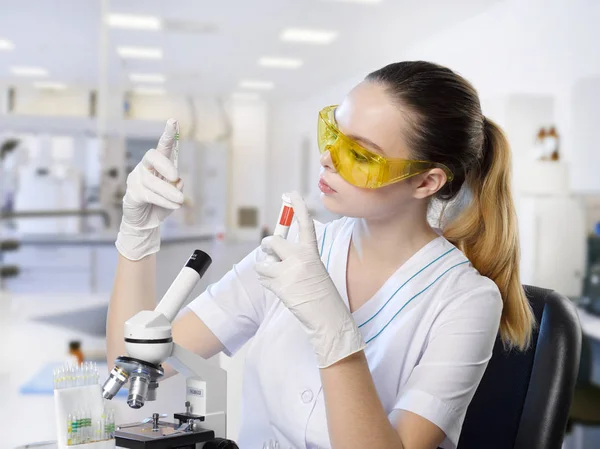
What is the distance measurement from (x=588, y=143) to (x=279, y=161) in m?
8.99

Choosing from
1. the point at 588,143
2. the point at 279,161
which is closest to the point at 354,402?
the point at 588,143

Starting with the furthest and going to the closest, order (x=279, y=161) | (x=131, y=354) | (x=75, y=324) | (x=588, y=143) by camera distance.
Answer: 1. (x=279, y=161)
2. (x=588, y=143)
3. (x=75, y=324)
4. (x=131, y=354)

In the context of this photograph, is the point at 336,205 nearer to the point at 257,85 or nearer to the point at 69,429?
the point at 69,429

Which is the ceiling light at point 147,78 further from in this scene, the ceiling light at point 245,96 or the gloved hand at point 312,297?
the gloved hand at point 312,297

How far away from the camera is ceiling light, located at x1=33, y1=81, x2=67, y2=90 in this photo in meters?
11.1

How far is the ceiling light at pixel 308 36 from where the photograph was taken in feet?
22.8

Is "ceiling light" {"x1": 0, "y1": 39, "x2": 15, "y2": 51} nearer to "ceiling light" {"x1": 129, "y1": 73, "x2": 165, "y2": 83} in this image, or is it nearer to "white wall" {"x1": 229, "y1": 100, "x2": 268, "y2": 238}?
"ceiling light" {"x1": 129, "y1": 73, "x2": 165, "y2": 83}

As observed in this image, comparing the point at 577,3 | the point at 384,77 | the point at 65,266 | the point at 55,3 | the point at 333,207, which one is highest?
the point at 55,3

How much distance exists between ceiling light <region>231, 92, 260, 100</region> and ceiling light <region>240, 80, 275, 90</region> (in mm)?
602

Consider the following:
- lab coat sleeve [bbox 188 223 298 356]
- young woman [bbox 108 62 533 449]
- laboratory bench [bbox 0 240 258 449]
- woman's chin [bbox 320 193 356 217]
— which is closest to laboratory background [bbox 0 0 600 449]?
laboratory bench [bbox 0 240 258 449]

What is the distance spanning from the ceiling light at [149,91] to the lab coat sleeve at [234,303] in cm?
1029

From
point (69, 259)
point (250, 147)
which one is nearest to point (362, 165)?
point (69, 259)

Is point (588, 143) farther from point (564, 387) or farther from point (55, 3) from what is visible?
point (55, 3)

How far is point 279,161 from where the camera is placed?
12.6m
